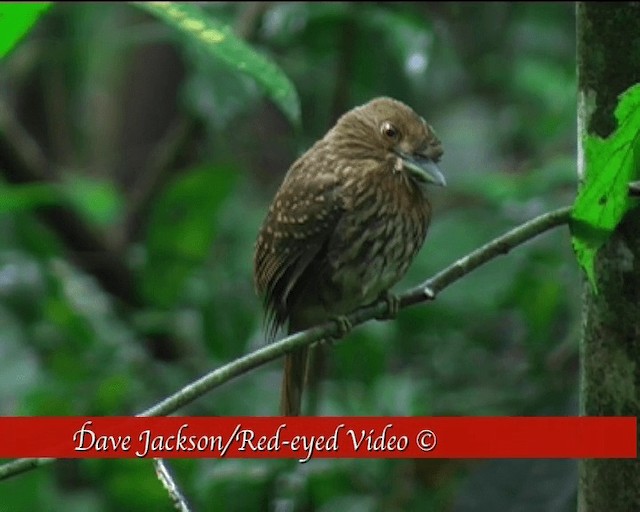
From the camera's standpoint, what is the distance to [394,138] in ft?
7.64

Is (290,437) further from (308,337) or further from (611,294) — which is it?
(611,294)

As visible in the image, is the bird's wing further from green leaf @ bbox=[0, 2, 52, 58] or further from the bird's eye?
green leaf @ bbox=[0, 2, 52, 58]

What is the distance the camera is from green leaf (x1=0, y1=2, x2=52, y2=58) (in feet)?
5.58

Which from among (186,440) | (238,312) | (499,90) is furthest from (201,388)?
(499,90)

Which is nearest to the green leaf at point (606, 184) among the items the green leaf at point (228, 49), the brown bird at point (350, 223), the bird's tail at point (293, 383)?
the green leaf at point (228, 49)

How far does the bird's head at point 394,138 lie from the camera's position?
2.25m

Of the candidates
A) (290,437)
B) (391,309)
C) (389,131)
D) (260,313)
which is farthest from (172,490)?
(260,313)

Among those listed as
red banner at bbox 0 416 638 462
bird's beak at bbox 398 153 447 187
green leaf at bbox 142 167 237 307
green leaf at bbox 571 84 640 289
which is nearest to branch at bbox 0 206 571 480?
green leaf at bbox 571 84 640 289

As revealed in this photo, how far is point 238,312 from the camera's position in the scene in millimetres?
3201

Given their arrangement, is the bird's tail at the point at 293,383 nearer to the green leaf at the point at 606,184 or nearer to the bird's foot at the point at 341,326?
the bird's foot at the point at 341,326

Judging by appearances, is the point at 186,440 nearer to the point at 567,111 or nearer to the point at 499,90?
the point at 567,111

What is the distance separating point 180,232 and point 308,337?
1.58 m

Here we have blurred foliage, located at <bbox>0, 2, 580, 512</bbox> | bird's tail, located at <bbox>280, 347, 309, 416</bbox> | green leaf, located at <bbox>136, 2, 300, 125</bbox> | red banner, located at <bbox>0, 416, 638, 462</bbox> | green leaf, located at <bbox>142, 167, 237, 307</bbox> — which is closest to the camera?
red banner, located at <bbox>0, 416, 638, 462</bbox>

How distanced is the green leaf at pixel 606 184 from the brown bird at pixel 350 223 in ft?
2.21
